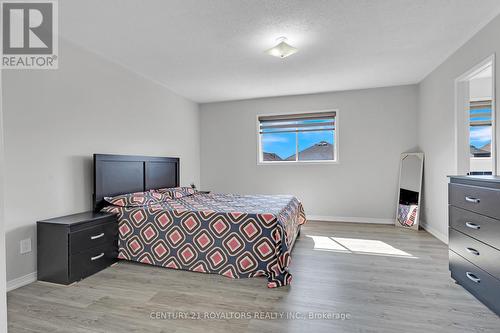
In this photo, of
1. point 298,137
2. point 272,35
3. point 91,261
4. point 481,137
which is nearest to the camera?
point 91,261

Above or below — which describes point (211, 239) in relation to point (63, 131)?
below

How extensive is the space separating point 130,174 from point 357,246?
3.20 metres

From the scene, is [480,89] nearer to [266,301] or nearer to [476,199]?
[476,199]

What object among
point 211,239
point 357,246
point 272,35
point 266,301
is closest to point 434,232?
point 357,246

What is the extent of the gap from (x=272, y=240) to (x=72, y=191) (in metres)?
2.28

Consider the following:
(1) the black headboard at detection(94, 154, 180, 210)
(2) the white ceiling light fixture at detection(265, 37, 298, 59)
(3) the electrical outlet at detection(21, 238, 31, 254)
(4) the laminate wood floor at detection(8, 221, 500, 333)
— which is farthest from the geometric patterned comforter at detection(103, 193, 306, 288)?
(2) the white ceiling light fixture at detection(265, 37, 298, 59)

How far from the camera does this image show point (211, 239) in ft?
8.50

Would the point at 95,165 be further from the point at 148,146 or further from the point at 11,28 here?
the point at 11,28

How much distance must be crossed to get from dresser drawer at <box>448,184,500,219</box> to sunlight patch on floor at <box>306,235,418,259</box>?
104 cm

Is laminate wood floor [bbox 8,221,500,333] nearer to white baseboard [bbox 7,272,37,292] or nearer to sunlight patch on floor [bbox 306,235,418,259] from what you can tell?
white baseboard [bbox 7,272,37,292]

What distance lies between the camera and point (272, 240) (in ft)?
7.95

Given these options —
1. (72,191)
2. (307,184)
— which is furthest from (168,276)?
(307,184)

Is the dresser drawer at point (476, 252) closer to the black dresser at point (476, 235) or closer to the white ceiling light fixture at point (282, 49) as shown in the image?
the black dresser at point (476, 235)

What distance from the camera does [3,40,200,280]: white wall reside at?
A: 2301 millimetres
